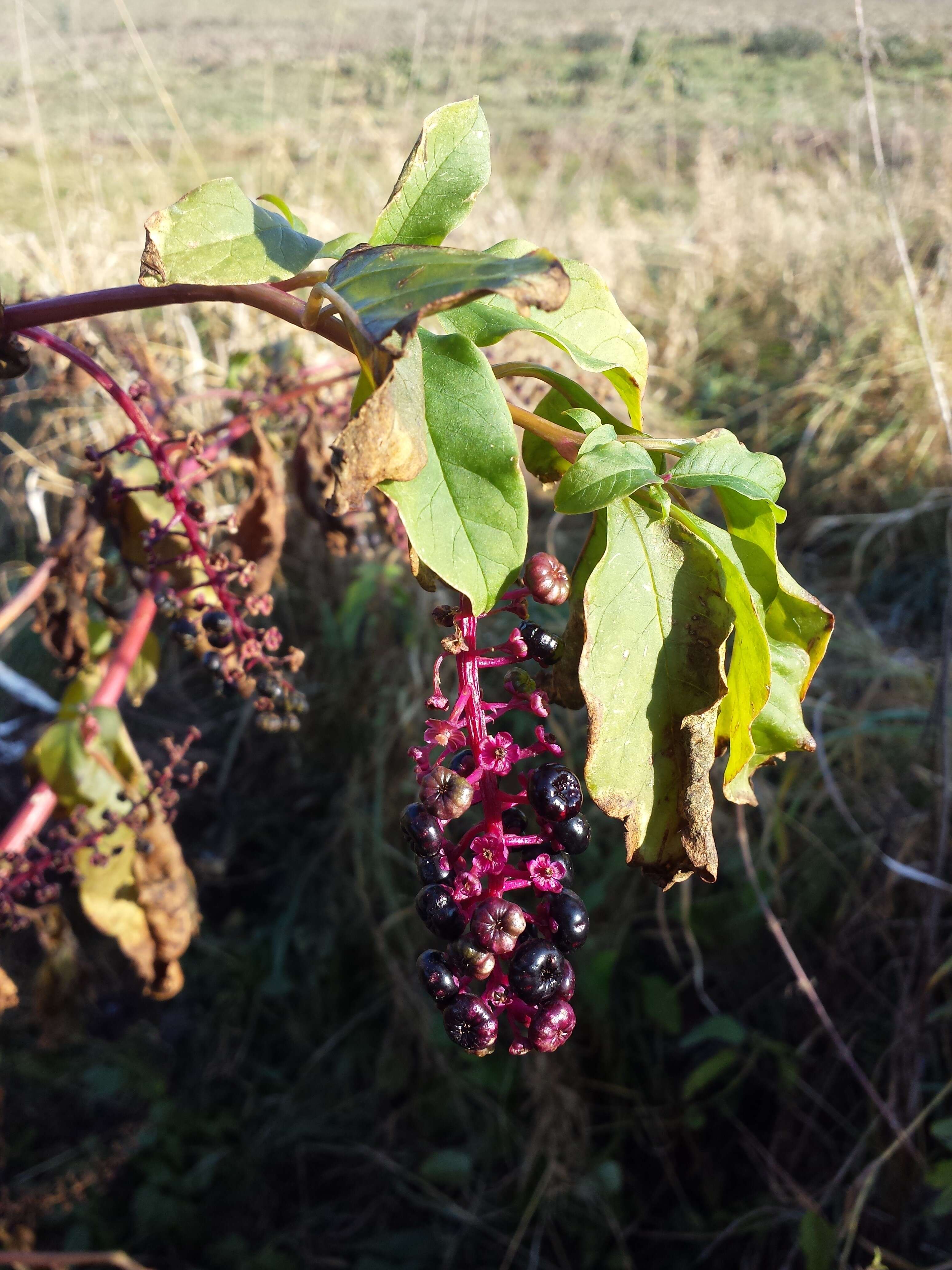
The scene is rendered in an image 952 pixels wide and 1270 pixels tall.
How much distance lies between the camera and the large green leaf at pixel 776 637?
1.83ft

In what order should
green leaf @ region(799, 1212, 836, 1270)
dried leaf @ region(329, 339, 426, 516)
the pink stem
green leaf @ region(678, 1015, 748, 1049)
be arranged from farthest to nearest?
green leaf @ region(678, 1015, 748, 1049)
green leaf @ region(799, 1212, 836, 1270)
the pink stem
dried leaf @ region(329, 339, 426, 516)

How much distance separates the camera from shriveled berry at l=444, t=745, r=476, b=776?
1.85 ft

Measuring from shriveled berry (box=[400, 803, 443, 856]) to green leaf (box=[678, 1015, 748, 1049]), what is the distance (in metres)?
1.52

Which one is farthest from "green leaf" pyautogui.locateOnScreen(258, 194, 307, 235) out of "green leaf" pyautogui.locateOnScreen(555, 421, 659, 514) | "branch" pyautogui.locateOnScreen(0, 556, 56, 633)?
"branch" pyautogui.locateOnScreen(0, 556, 56, 633)

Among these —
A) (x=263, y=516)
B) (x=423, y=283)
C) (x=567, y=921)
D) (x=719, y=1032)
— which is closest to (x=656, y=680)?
(x=567, y=921)

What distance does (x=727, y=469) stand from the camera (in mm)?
519

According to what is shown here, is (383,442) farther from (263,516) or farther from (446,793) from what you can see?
(263,516)

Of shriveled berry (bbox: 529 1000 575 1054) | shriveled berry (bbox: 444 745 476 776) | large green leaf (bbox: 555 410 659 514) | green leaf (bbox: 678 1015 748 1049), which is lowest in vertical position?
green leaf (bbox: 678 1015 748 1049)

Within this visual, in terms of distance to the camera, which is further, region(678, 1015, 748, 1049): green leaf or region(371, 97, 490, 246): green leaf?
region(678, 1015, 748, 1049): green leaf

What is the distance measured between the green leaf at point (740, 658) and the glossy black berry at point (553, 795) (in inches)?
3.7

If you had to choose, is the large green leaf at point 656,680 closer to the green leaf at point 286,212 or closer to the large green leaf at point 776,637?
the large green leaf at point 776,637

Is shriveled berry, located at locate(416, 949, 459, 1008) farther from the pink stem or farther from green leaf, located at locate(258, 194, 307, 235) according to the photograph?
the pink stem

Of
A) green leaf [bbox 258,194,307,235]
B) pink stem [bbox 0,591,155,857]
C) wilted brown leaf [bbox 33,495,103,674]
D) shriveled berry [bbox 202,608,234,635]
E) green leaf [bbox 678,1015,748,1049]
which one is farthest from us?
green leaf [bbox 678,1015,748,1049]

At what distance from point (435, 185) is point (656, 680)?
0.34 metres
